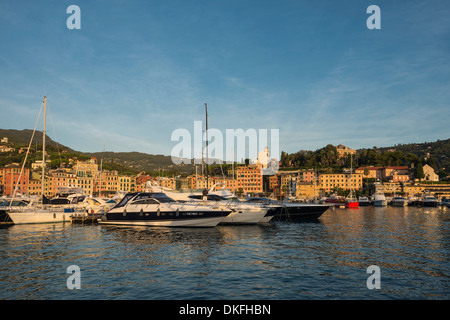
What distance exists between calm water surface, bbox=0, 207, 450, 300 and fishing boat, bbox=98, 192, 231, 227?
15.8 feet

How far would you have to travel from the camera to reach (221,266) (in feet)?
59.0

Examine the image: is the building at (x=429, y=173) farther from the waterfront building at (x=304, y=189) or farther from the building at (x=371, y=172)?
the waterfront building at (x=304, y=189)

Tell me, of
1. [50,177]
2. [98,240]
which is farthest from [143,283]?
[50,177]

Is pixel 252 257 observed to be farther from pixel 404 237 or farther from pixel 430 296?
pixel 404 237

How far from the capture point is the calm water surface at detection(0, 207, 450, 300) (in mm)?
13688

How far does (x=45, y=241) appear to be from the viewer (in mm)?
26531

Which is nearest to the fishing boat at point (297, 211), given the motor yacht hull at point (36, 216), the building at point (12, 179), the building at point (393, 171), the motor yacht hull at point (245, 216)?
the motor yacht hull at point (245, 216)

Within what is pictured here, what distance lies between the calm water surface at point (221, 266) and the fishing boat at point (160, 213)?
483cm

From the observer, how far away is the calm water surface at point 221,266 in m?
13.7

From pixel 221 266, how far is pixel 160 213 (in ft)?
61.4

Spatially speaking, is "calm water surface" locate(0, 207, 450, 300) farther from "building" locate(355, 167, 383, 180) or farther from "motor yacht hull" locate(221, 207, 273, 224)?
"building" locate(355, 167, 383, 180)

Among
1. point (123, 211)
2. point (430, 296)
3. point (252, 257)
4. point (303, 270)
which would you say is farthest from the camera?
point (123, 211)

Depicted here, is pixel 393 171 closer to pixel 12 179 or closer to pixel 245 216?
pixel 245 216
